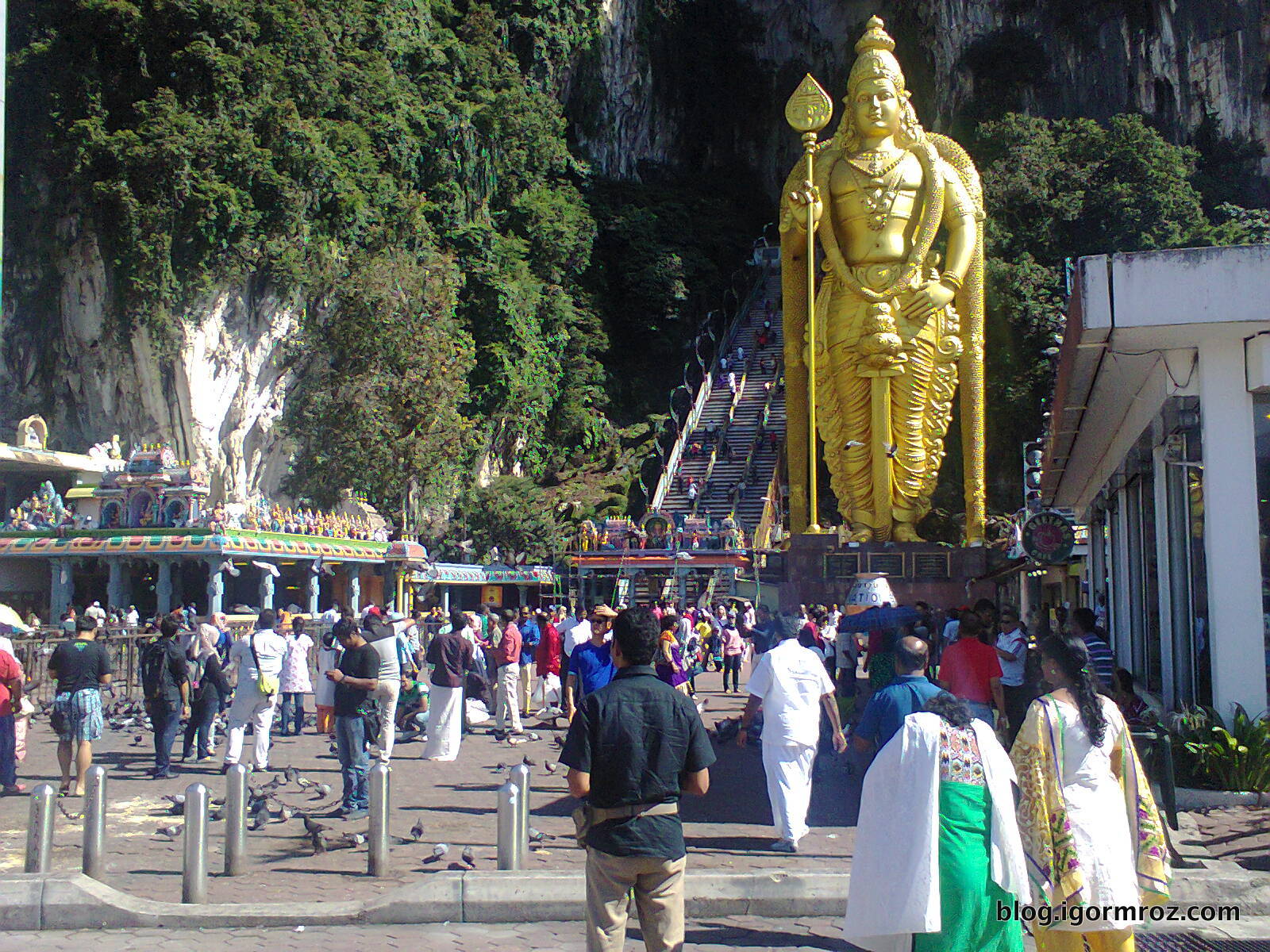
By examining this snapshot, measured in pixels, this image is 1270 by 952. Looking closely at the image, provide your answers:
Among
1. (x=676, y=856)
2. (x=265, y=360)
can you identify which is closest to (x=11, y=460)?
(x=265, y=360)

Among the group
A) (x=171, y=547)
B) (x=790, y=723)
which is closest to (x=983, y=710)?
(x=790, y=723)

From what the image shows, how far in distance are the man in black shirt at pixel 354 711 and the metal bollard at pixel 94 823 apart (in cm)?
182

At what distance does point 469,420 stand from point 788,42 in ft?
109

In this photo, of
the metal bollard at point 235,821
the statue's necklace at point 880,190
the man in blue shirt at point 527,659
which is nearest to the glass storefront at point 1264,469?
the metal bollard at point 235,821

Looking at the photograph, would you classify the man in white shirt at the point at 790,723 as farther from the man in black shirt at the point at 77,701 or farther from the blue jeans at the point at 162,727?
the blue jeans at the point at 162,727

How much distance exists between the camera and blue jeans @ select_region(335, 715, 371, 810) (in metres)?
8.42

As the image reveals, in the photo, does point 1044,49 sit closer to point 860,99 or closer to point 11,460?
point 860,99

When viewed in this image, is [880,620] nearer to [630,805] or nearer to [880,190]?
[630,805]

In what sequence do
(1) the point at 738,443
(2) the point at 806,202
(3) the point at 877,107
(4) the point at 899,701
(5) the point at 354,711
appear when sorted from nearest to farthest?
(4) the point at 899,701 → (5) the point at 354,711 → (3) the point at 877,107 → (2) the point at 806,202 → (1) the point at 738,443

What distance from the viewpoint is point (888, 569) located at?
21.0 metres

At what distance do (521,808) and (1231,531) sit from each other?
17.6 feet

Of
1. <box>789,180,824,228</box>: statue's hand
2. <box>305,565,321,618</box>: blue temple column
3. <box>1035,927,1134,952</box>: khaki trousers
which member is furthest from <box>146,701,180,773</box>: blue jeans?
<box>305,565,321,618</box>: blue temple column

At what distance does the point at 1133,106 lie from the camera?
44.0m

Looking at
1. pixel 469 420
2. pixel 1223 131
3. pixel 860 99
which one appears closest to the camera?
pixel 860 99
